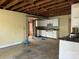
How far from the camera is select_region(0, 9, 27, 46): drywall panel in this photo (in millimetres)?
4766

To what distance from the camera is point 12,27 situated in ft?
17.3

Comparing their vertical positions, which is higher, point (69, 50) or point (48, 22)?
point (48, 22)

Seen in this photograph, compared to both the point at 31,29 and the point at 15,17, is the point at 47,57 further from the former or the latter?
the point at 31,29

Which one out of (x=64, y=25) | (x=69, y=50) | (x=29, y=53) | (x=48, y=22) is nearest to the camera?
(x=69, y=50)

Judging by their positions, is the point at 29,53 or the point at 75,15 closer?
the point at 75,15

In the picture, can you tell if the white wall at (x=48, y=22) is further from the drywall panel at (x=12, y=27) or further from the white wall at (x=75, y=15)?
the white wall at (x=75, y=15)

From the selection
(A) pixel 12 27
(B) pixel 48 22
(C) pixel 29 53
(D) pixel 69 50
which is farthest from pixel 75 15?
(B) pixel 48 22

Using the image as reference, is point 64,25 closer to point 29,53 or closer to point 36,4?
point 36,4

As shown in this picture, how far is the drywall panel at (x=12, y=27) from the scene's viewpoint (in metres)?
4.77

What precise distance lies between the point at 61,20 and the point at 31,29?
4116mm

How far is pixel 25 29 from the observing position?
6.21 m

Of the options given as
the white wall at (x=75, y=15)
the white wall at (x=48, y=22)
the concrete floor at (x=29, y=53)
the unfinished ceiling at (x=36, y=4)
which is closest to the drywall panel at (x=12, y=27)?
the unfinished ceiling at (x=36, y=4)

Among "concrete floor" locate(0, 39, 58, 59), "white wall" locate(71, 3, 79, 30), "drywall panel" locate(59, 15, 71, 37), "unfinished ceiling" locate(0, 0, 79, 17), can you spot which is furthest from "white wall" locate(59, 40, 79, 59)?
"drywall panel" locate(59, 15, 71, 37)

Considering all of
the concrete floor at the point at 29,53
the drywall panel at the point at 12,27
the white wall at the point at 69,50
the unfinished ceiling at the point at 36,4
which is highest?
the unfinished ceiling at the point at 36,4
